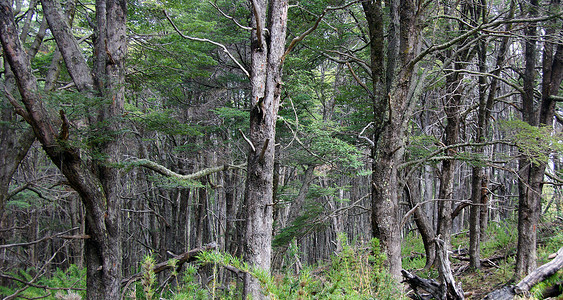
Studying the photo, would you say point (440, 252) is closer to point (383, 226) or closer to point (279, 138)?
point (383, 226)

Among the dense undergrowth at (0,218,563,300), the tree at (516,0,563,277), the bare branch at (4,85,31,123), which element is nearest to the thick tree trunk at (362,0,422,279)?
the dense undergrowth at (0,218,563,300)

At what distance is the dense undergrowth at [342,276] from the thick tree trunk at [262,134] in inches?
11.1

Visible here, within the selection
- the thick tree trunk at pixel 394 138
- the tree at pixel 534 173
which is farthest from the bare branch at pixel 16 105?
the tree at pixel 534 173

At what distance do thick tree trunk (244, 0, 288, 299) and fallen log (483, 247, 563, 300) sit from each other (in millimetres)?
1900

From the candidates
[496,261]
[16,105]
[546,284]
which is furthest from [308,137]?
[546,284]

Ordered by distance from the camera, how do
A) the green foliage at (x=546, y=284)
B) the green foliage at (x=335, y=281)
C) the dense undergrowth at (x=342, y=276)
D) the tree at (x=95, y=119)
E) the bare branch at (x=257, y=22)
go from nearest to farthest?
the green foliage at (x=335, y=281), the dense undergrowth at (x=342, y=276), the green foliage at (x=546, y=284), the bare branch at (x=257, y=22), the tree at (x=95, y=119)

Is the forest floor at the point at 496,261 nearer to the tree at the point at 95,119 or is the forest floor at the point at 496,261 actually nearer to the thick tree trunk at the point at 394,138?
the thick tree trunk at the point at 394,138

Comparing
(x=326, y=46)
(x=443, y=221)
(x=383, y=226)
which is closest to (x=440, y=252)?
(x=383, y=226)

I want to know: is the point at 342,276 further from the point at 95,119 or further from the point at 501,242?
the point at 501,242

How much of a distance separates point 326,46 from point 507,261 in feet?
19.7

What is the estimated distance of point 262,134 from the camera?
3.46 m

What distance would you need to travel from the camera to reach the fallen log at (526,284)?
2473 mm

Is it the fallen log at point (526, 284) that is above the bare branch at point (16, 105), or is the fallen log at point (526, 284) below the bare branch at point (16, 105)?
below

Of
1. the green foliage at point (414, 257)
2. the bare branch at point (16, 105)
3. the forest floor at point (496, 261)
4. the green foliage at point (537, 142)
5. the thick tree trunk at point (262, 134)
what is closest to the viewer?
the thick tree trunk at point (262, 134)
